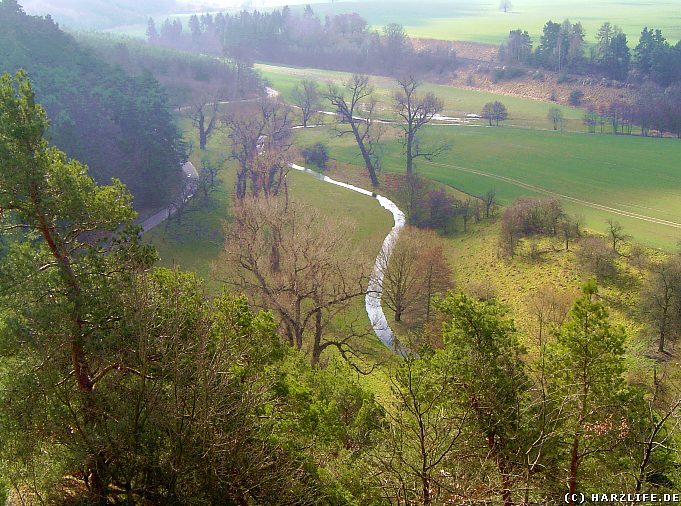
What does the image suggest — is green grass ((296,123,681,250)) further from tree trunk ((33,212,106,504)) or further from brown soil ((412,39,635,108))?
tree trunk ((33,212,106,504))

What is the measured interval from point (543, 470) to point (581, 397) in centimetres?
178

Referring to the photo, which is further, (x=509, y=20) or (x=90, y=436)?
(x=509, y=20)

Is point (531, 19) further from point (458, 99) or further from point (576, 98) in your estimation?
point (576, 98)

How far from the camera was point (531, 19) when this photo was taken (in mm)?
160500

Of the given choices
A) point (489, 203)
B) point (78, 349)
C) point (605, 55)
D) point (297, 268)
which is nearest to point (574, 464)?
point (78, 349)

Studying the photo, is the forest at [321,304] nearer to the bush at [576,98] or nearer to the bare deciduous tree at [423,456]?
the bare deciduous tree at [423,456]

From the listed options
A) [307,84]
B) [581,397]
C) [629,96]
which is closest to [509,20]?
[629,96]

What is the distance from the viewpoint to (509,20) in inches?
6220

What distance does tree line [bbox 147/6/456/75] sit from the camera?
365 feet

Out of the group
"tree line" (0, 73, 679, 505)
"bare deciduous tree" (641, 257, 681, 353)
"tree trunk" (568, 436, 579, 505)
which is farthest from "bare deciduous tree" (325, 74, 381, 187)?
"tree trunk" (568, 436, 579, 505)

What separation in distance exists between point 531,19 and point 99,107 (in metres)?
145

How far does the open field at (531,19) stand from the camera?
130000mm

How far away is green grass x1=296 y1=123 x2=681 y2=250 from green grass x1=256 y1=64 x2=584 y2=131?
5550 millimetres

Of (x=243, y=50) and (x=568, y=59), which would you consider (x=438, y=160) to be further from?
(x=243, y=50)
